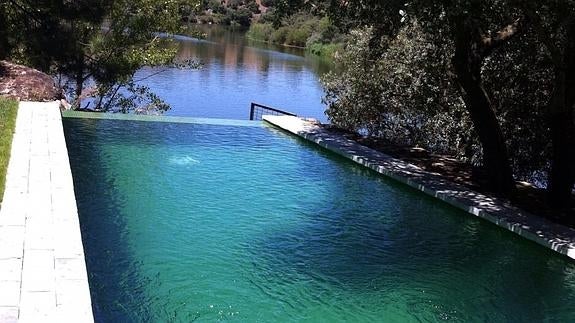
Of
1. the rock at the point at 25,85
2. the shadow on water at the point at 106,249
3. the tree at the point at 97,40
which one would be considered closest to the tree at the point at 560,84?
the shadow on water at the point at 106,249

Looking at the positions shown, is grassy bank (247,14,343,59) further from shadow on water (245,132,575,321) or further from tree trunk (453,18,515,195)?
shadow on water (245,132,575,321)

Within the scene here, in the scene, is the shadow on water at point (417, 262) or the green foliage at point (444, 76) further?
the green foliage at point (444, 76)

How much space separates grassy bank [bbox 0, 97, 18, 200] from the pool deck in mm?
62

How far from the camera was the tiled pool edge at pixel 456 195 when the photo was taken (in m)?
7.09

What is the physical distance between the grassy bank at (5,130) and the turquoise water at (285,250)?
94cm

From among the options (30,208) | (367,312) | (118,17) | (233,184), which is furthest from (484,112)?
(118,17)

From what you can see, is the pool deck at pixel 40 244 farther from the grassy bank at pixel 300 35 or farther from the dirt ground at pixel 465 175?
the grassy bank at pixel 300 35

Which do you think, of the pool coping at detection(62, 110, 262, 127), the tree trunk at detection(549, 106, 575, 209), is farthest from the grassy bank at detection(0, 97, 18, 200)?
the tree trunk at detection(549, 106, 575, 209)

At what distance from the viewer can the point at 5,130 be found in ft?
26.1

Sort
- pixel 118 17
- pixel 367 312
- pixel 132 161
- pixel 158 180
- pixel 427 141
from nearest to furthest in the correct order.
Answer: pixel 367 312 < pixel 158 180 < pixel 132 161 < pixel 427 141 < pixel 118 17

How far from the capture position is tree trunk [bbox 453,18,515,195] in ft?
27.8

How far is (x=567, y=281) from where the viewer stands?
6.18 meters

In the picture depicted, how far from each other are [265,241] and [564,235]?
3542mm

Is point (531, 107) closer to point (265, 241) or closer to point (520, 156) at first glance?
point (520, 156)
